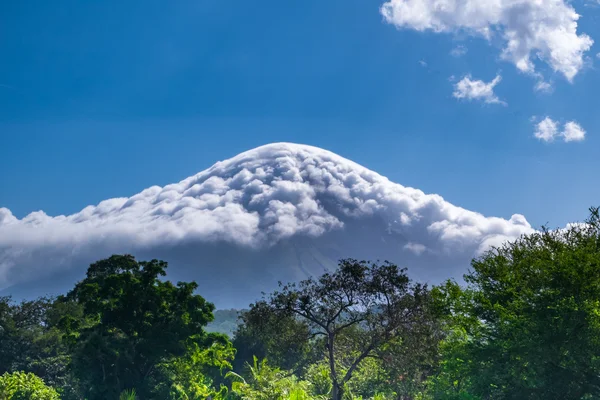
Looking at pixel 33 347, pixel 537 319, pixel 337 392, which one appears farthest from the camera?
pixel 33 347

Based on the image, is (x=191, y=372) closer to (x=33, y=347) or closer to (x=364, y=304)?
(x=364, y=304)

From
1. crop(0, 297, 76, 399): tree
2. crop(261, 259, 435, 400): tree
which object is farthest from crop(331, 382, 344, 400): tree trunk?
crop(0, 297, 76, 399): tree

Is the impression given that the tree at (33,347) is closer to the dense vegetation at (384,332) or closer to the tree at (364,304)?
the dense vegetation at (384,332)

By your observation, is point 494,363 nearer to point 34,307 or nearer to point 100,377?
point 100,377

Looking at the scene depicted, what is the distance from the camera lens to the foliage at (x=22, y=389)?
96.3 ft

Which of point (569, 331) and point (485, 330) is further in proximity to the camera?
point (485, 330)

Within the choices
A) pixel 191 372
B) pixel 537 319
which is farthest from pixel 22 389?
pixel 537 319

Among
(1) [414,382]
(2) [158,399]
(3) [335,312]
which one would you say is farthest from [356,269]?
(2) [158,399]

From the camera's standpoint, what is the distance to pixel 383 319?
1417 inches

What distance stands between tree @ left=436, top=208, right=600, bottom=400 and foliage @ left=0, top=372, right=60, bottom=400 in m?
23.0

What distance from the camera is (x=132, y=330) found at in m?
39.4

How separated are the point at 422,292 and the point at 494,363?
6733 millimetres

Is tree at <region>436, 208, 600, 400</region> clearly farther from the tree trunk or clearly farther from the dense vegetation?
the tree trunk

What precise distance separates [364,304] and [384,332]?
7.75ft
